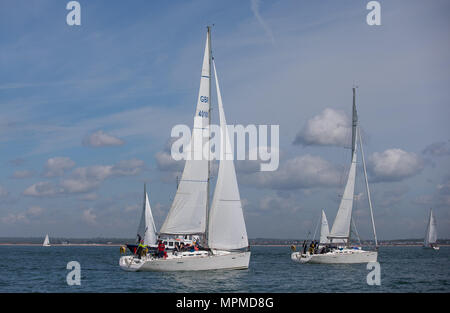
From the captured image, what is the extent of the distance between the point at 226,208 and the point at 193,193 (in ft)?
8.90

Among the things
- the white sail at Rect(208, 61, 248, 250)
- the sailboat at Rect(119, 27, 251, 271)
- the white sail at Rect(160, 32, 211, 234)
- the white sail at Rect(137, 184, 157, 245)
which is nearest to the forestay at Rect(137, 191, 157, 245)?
the white sail at Rect(137, 184, 157, 245)

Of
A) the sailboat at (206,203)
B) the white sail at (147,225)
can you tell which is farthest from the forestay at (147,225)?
the sailboat at (206,203)

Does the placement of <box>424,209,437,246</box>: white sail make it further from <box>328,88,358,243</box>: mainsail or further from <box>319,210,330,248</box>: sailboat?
<box>328,88,358,243</box>: mainsail

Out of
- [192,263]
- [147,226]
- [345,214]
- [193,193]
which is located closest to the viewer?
[192,263]

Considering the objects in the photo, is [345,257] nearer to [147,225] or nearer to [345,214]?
[345,214]

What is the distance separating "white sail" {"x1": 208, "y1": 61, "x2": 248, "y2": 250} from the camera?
3869 centimetres

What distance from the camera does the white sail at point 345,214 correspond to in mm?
56188

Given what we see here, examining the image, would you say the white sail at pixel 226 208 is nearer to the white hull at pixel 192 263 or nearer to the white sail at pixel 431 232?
the white hull at pixel 192 263

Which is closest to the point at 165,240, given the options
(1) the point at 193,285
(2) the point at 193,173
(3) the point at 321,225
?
(3) the point at 321,225

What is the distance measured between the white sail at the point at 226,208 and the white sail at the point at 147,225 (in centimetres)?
3672

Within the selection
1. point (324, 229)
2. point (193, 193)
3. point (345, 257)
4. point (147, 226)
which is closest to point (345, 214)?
point (345, 257)

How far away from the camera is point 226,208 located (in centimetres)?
3919

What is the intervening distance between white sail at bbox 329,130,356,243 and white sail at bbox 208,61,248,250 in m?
20.0

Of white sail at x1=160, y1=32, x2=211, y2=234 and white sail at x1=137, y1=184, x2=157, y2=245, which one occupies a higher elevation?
white sail at x1=160, y1=32, x2=211, y2=234
